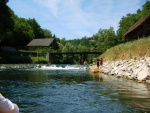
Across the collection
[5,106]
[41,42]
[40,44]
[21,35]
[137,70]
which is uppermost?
[21,35]

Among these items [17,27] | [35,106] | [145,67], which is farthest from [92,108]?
[17,27]

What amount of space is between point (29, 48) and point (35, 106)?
97.5 m

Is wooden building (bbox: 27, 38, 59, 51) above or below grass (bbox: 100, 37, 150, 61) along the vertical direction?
above

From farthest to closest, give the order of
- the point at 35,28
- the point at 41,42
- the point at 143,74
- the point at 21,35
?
the point at 35,28
the point at 41,42
the point at 21,35
the point at 143,74

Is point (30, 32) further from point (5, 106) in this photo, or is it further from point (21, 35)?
point (5, 106)

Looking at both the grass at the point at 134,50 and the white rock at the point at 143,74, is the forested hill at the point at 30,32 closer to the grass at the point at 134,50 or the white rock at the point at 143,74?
the grass at the point at 134,50

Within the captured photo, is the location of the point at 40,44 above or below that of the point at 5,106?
above

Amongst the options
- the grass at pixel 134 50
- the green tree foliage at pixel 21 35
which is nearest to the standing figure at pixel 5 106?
the grass at pixel 134 50

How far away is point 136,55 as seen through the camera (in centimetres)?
→ 2769

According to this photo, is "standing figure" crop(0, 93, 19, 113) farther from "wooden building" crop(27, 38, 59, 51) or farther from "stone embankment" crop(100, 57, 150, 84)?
"wooden building" crop(27, 38, 59, 51)

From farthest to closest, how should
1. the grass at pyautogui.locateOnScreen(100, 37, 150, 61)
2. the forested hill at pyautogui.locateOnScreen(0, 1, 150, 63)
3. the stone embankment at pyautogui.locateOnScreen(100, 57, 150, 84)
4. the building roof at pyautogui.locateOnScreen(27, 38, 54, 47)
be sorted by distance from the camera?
1. the building roof at pyautogui.locateOnScreen(27, 38, 54, 47)
2. the forested hill at pyautogui.locateOnScreen(0, 1, 150, 63)
3. the grass at pyautogui.locateOnScreen(100, 37, 150, 61)
4. the stone embankment at pyautogui.locateOnScreen(100, 57, 150, 84)

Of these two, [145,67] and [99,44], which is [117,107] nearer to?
[145,67]

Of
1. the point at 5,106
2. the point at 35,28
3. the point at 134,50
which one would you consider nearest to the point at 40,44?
the point at 35,28

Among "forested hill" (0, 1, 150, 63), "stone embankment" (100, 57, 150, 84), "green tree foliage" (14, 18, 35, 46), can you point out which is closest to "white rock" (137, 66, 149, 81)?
"stone embankment" (100, 57, 150, 84)
